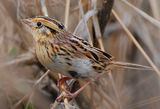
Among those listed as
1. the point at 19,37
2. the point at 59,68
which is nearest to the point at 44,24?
the point at 59,68

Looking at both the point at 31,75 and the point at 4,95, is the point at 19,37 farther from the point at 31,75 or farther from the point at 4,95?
the point at 4,95

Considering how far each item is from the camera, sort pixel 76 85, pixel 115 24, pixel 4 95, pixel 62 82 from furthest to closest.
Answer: pixel 115 24 → pixel 4 95 → pixel 76 85 → pixel 62 82

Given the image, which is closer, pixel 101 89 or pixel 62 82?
pixel 62 82

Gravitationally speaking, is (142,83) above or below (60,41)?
below

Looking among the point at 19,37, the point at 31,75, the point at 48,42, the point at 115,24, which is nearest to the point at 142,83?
the point at 115,24

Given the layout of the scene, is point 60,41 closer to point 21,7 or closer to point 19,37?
point 21,7

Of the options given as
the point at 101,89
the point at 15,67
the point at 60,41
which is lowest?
the point at 101,89

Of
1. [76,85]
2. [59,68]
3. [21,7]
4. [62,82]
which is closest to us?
[59,68]
